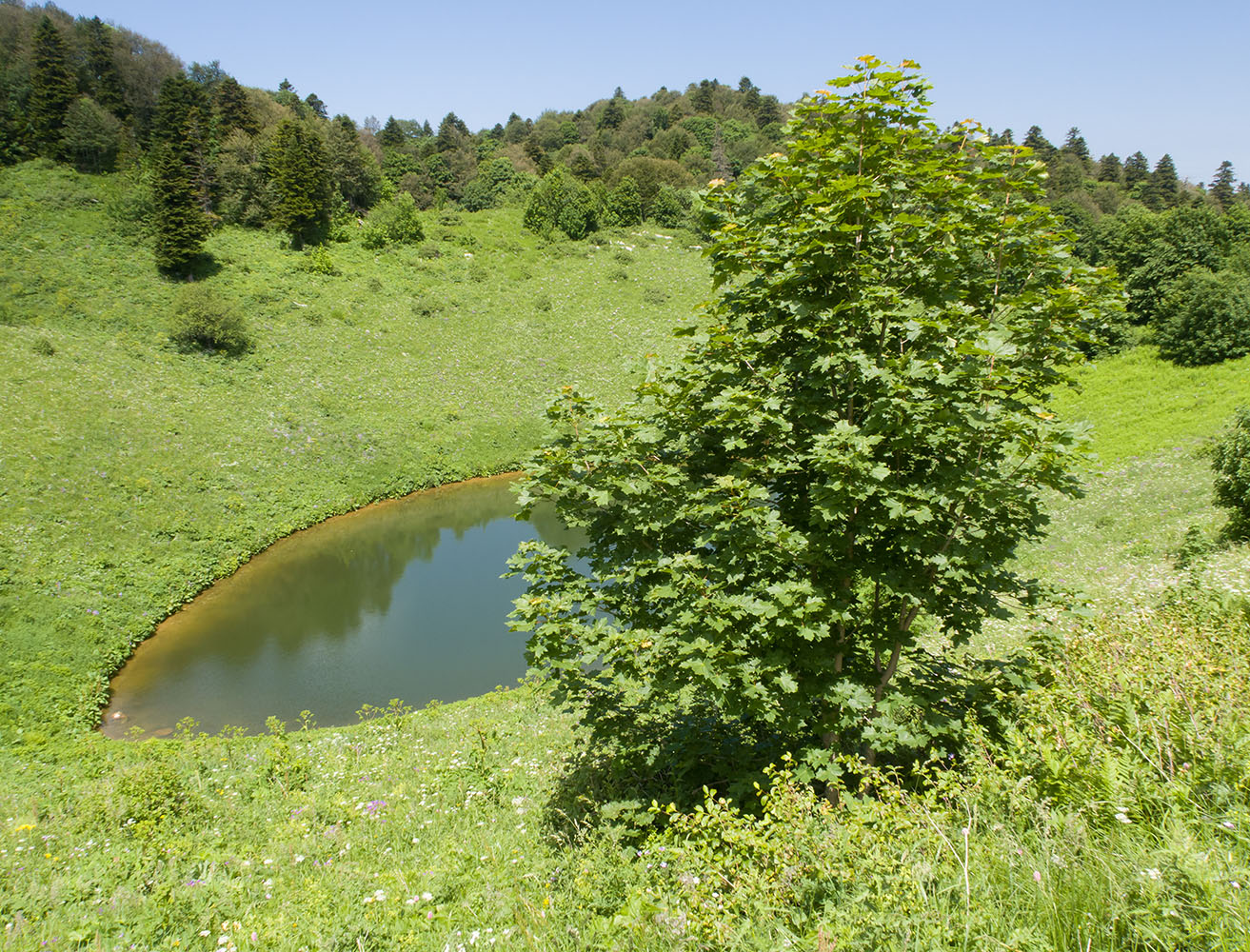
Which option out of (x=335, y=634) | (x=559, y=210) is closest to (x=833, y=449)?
(x=335, y=634)

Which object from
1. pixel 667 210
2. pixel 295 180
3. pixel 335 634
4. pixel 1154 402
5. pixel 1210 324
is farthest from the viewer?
pixel 667 210

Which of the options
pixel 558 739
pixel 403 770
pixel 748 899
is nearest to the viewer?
pixel 748 899

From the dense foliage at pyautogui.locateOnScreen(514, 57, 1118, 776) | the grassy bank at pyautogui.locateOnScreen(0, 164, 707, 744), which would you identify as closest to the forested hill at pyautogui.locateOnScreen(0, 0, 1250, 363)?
the grassy bank at pyautogui.locateOnScreen(0, 164, 707, 744)

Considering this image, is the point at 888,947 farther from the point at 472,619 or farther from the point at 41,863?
the point at 472,619

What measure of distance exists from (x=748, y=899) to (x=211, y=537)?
22.3 metres

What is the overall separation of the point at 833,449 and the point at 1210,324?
39868 mm

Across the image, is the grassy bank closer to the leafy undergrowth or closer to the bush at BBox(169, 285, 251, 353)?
the bush at BBox(169, 285, 251, 353)

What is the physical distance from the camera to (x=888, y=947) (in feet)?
10.2

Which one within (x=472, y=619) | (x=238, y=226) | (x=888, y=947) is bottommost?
(x=472, y=619)

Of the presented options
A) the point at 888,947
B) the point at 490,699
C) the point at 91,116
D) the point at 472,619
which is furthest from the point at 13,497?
the point at 91,116

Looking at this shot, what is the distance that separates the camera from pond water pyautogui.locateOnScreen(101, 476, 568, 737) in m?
14.3

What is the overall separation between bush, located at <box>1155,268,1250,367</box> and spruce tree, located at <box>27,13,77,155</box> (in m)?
70.2

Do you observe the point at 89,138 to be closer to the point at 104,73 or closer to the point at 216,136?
the point at 216,136

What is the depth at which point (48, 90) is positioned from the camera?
148 ft
